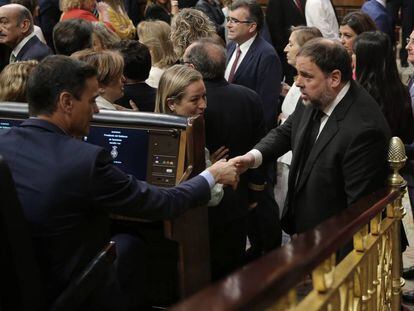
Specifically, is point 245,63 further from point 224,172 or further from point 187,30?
point 224,172

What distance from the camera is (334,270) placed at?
280cm

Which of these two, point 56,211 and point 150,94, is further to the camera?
point 150,94

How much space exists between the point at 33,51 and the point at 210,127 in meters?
2.10

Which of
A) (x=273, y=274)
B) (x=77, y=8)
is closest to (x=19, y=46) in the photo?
(x=77, y=8)

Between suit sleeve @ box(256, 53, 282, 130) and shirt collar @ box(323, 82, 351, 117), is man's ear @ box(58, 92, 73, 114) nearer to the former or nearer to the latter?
shirt collar @ box(323, 82, 351, 117)

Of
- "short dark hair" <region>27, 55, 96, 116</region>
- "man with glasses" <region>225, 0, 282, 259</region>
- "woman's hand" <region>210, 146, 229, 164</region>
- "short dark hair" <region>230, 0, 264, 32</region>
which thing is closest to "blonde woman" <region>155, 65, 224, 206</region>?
"woman's hand" <region>210, 146, 229, 164</region>

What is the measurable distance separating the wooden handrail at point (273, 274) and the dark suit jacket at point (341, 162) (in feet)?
3.07

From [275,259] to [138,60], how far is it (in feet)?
9.81

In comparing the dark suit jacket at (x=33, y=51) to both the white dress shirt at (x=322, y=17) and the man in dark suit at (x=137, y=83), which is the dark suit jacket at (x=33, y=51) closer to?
the man in dark suit at (x=137, y=83)

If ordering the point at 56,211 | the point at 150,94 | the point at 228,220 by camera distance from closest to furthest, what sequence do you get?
the point at 56,211 → the point at 228,220 → the point at 150,94

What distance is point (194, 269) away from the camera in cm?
408

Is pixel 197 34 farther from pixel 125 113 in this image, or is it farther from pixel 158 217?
pixel 158 217

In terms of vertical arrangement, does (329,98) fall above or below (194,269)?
above

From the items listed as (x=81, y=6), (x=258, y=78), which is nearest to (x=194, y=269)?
(x=258, y=78)
